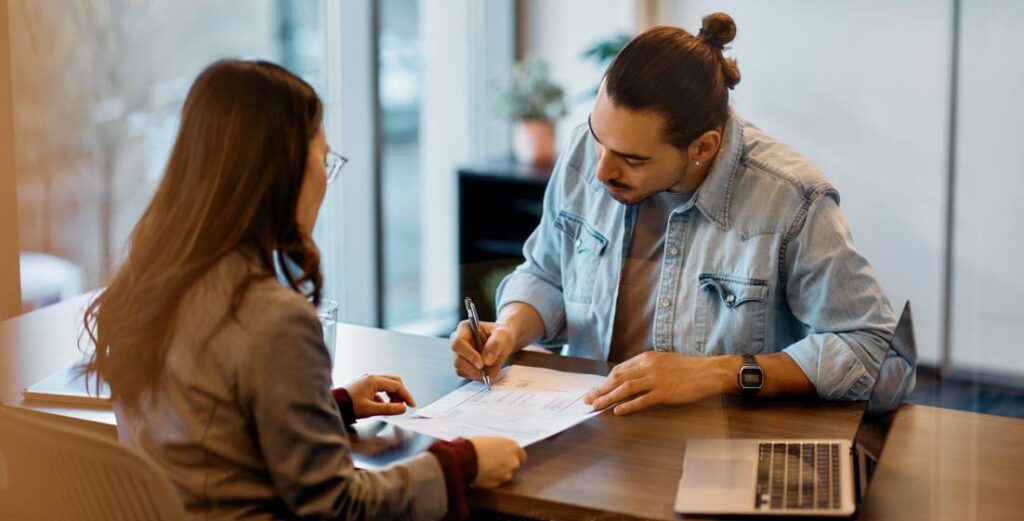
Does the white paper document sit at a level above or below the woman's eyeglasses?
below

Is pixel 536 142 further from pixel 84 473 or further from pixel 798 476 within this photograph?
pixel 84 473

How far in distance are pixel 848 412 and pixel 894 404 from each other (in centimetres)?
6

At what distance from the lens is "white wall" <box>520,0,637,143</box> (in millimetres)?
3402

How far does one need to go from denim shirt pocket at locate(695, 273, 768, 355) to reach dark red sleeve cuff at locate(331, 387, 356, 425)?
0.50 metres

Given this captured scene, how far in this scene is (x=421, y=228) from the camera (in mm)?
3654

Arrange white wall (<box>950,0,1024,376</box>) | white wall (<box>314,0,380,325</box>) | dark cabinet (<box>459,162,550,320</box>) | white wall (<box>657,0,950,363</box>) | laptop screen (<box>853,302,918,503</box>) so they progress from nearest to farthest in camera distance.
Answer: laptop screen (<box>853,302,918,503</box>), white wall (<box>950,0,1024,376</box>), white wall (<box>657,0,950,363</box>), white wall (<box>314,0,380,325</box>), dark cabinet (<box>459,162,550,320</box>)

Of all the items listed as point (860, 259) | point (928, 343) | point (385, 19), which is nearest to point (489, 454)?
point (860, 259)

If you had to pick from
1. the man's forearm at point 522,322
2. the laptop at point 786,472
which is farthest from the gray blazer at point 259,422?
the man's forearm at point 522,322

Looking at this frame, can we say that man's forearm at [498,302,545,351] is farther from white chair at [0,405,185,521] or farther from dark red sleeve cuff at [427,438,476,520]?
white chair at [0,405,185,521]

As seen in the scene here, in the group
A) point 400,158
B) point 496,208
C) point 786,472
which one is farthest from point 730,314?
point 400,158

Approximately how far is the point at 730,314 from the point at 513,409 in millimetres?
368

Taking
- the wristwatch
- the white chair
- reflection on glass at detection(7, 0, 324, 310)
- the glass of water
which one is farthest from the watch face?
reflection on glass at detection(7, 0, 324, 310)

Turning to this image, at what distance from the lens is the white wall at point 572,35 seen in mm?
3402

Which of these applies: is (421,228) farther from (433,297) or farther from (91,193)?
(91,193)
